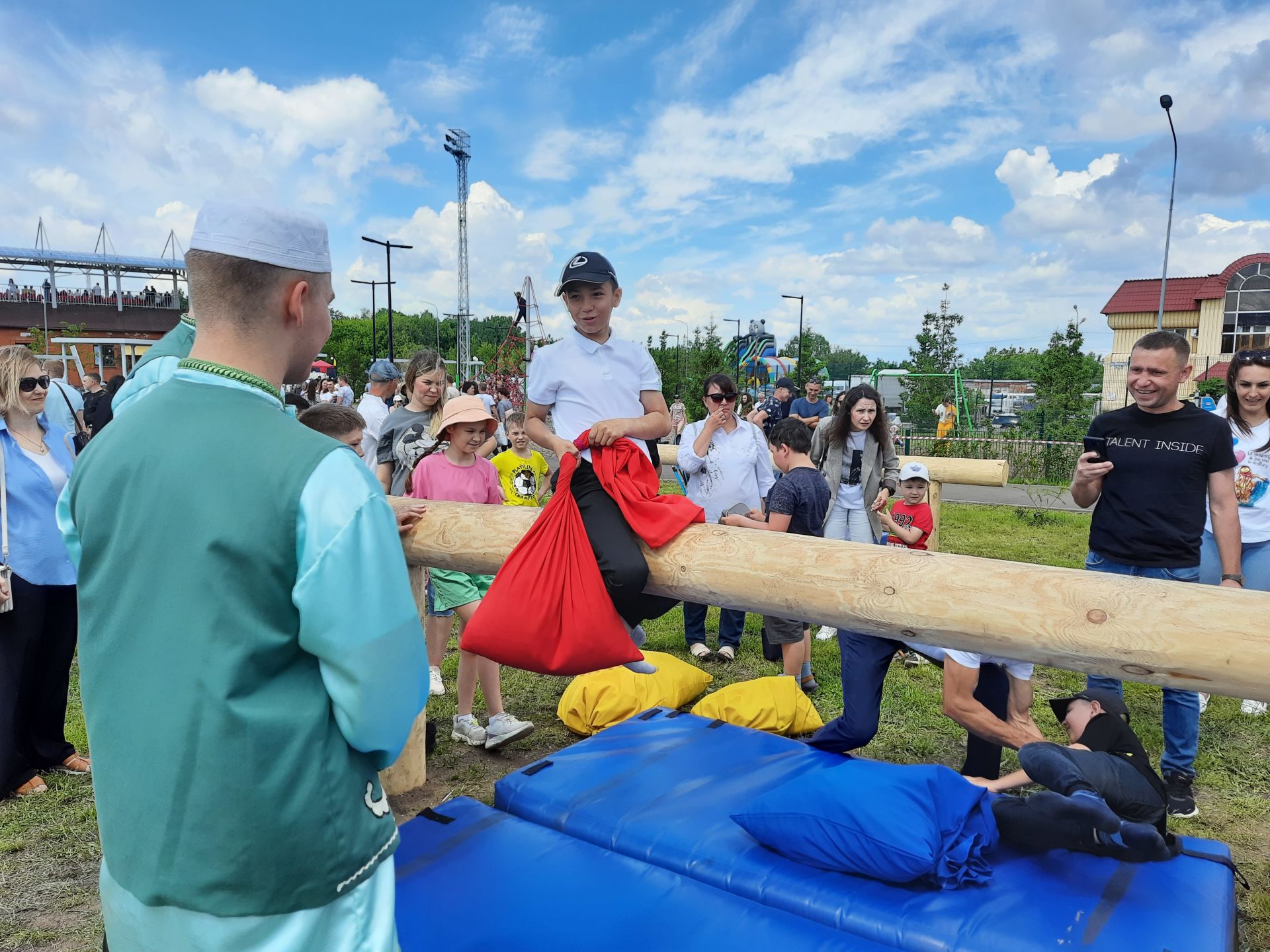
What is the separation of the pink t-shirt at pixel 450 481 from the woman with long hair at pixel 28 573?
157 centimetres

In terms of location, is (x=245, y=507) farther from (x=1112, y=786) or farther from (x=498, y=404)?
(x=498, y=404)

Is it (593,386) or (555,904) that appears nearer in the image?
(555,904)

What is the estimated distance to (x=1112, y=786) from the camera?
9.00ft

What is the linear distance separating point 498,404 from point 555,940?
1467 cm

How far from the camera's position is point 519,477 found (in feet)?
19.4

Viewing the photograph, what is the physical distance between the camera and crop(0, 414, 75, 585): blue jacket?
3.74 m

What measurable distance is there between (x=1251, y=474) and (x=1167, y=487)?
3.74ft

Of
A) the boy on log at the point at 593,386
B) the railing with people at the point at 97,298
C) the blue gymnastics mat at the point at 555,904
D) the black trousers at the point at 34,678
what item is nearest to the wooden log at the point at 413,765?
the blue gymnastics mat at the point at 555,904

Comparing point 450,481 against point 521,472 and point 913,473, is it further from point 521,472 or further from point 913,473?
point 913,473

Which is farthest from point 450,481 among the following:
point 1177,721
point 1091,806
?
point 1177,721

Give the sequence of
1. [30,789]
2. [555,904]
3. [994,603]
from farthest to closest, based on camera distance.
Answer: [30,789] → [555,904] → [994,603]

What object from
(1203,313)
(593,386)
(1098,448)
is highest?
(1203,313)

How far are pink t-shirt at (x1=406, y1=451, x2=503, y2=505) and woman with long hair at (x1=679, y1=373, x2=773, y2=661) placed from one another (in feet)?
5.30

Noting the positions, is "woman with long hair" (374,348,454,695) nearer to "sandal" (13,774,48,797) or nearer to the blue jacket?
the blue jacket
